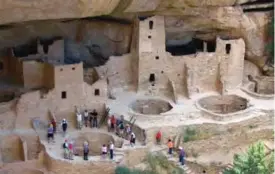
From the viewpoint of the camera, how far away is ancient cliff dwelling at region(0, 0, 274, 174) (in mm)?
18406

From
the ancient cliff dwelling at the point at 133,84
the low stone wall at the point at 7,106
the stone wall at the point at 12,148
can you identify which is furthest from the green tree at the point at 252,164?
the low stone wall at the point at 7,106

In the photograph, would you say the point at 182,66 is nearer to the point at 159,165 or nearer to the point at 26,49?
the point at 159,165

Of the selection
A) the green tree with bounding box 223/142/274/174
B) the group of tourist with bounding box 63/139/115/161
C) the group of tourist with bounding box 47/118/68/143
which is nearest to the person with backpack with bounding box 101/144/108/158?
the group of tourist with bounding box 63/139/115/161

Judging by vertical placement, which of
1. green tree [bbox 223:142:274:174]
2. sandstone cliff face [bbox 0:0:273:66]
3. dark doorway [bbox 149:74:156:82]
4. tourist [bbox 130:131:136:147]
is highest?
→ sandstone cliff face [bbox 0:0:273:66]

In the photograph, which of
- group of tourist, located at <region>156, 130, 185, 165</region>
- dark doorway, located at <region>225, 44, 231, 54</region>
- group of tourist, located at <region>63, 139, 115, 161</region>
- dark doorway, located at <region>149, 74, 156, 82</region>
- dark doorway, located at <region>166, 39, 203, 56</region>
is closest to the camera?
group of tourist, located at <region>63, 139, 115, 161</region>

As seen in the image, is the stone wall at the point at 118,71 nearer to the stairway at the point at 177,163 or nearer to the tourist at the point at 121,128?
the tourist at the point at 121,128

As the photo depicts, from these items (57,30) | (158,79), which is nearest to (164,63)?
(158,79)

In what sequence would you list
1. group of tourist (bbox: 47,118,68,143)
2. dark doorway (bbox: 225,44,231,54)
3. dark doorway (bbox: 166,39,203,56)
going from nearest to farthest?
group of tourist (bbox: 47,118,68,143) → dark doorway (bbox: 225,44,231,54) → dark doorway (bbox: 166,39,203,56)

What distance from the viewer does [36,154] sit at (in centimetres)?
1858

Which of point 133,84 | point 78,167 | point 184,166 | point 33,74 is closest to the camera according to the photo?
point 78,167

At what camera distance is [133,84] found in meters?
21.5

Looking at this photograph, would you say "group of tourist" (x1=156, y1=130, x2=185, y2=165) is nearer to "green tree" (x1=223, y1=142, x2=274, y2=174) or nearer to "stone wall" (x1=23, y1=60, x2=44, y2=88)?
"green tree" (x1=223, y1=142, x2=274, y2=174)

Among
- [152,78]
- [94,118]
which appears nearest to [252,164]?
[94,118]

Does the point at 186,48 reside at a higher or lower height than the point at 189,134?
higher
